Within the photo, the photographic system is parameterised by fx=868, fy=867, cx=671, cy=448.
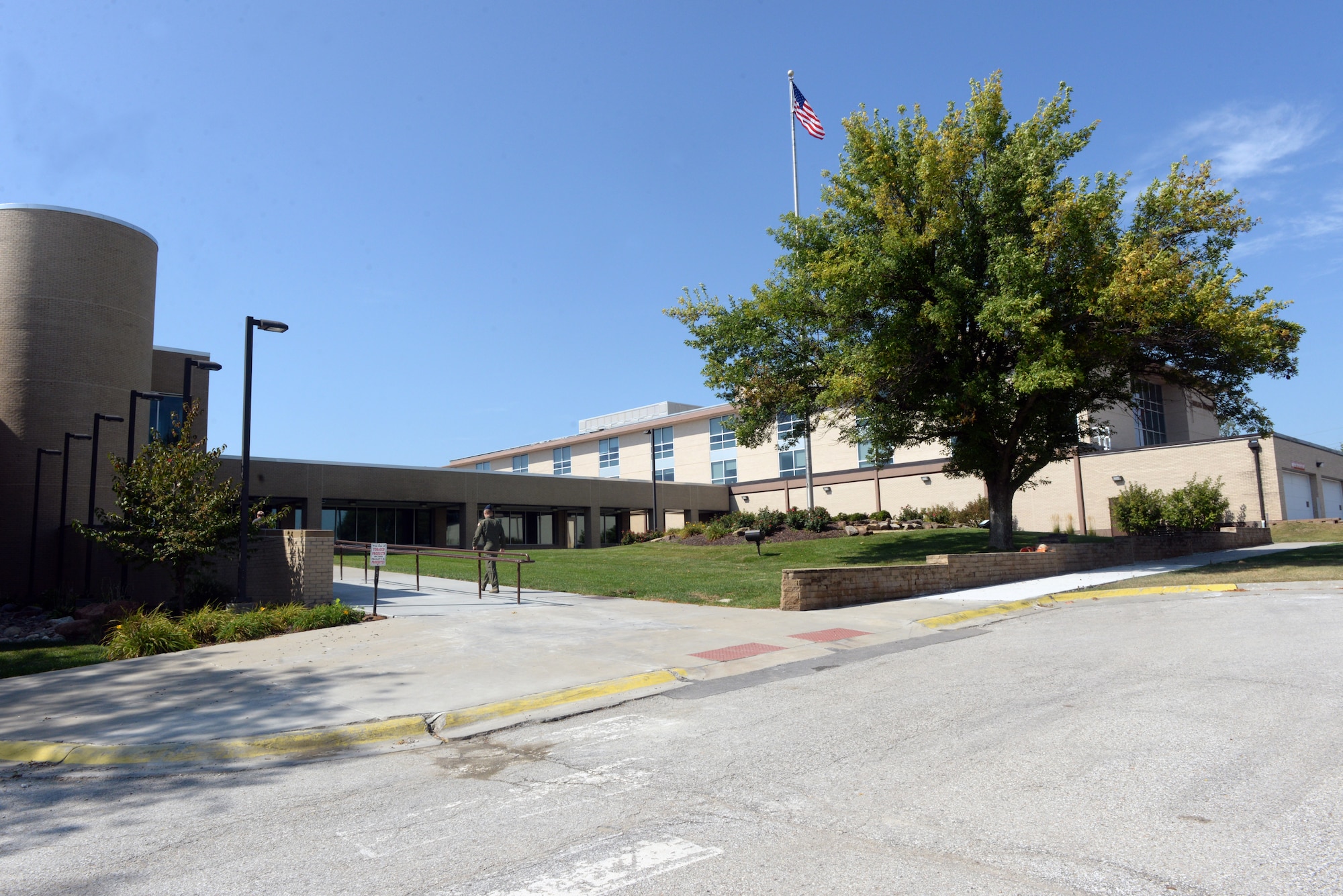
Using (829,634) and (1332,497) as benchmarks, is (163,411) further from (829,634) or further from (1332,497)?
(1332,497)

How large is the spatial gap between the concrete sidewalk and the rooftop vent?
4609 centimetres

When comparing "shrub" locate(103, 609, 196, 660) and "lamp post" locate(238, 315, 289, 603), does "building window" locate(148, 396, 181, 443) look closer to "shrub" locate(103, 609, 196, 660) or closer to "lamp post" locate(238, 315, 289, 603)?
"lamp post" locate(238, 315, 289, 603)

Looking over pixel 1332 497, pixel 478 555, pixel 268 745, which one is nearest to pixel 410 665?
pixel 268 745

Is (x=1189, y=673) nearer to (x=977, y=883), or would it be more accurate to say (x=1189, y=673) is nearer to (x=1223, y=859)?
(x=1223, y=859)

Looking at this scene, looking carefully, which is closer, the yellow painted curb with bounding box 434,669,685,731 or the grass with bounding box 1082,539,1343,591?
the yellow painted curb with bounding box 434,669,685,731

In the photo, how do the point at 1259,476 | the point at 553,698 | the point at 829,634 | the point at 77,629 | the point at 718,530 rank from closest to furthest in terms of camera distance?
1. the point at 553,698
2. the point at 829,634
3. the point at 77,629
4. the point at 718,530
5. the point at 1259,476

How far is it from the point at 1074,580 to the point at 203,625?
52.3 feet

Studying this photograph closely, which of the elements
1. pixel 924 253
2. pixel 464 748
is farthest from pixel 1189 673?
pixel 924 253

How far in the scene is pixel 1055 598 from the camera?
1530 cm

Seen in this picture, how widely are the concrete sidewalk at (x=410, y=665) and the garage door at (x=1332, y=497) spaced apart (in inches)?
1485

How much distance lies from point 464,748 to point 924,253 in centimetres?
1789

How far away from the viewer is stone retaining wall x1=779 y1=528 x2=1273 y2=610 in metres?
14.3

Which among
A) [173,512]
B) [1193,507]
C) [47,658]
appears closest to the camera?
[47,658]

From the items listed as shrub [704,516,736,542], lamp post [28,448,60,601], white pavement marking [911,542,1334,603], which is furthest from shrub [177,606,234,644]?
shrub [704,516,736,542]
